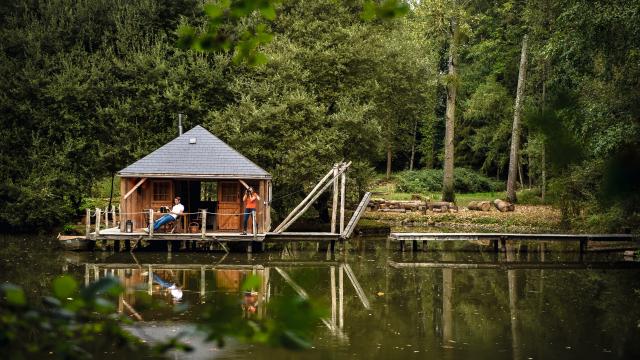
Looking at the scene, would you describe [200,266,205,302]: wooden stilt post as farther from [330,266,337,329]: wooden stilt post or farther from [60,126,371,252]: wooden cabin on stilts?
[60,126,371,252]: wooden cabin on stilts

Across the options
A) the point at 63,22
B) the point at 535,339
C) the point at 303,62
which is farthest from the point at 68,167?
the point at 535,339

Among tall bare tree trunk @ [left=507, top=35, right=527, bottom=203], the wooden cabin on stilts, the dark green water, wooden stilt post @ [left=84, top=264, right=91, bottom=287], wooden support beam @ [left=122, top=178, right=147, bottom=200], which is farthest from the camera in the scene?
tall bare tree trunk @ [left=507, top=35, right=527, bottom=203]

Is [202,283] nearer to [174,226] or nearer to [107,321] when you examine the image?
[174,226]

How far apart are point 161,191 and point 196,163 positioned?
1835 millimetres

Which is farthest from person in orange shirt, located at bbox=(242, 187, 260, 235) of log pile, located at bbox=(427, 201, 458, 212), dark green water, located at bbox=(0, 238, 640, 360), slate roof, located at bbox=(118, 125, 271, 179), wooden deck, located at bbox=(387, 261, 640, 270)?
log pile, located at bbox=(427, 201, 458, 212)

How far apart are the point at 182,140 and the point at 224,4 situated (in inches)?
865

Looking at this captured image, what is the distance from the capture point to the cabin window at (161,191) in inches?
982

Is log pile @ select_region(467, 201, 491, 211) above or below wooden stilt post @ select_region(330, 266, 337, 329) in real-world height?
above

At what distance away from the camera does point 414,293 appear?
1630 cm

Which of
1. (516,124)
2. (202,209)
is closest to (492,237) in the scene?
(202,209)

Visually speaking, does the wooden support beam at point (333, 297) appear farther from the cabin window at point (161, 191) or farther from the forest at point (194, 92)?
the forest at point (194, 92)

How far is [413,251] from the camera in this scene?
24203 millimetres

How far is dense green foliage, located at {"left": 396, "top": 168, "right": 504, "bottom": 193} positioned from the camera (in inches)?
1646

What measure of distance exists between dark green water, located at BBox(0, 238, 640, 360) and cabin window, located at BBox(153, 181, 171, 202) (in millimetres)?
2530
